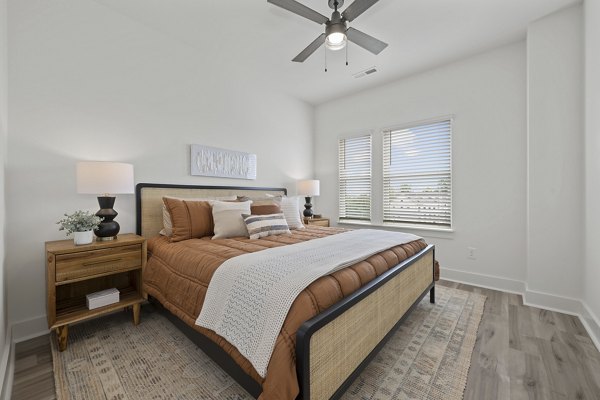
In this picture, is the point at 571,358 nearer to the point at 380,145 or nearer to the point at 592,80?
the point at 592,80

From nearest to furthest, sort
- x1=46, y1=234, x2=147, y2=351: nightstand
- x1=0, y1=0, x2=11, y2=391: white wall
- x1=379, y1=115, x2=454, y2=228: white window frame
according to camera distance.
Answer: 1. x1=0, y1=0, x2=11, y2=391: white wall
2. x1=46, y1=234, x2=147, y2=351: nightstand
3. x1=379, y1=115, x2=454, y2=228: white window frame

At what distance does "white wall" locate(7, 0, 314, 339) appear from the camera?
79.0 inches

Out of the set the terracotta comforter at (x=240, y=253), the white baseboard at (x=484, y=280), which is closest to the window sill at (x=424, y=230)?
the white baseboard at (x=484, y=280)

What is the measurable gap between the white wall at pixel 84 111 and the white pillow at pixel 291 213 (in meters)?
0.94

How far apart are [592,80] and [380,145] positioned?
2260 mm

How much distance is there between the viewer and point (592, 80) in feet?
7.03

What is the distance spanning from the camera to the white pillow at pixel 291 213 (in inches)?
120

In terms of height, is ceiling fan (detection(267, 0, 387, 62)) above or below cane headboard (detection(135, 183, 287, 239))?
above

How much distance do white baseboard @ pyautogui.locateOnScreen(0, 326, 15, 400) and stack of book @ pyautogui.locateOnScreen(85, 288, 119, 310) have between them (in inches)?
17.7

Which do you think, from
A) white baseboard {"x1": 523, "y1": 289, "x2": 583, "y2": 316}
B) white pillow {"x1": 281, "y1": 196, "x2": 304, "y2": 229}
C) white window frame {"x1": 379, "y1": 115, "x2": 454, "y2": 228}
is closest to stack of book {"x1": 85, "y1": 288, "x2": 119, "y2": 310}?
white pillow {"x1": 281, "y1": 196, "x2": 304, "y2": 229}

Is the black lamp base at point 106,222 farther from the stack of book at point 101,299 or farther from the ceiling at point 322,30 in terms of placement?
→ the ceiling at point 322,30

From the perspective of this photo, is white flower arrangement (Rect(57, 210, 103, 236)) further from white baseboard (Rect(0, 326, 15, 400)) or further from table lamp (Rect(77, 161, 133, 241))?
white baseboard (Rect(0, 326, 15, 400))

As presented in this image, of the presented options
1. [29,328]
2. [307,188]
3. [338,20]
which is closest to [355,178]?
[307,188]

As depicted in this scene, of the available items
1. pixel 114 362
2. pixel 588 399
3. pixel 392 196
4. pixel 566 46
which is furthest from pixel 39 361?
pixel 566 46
